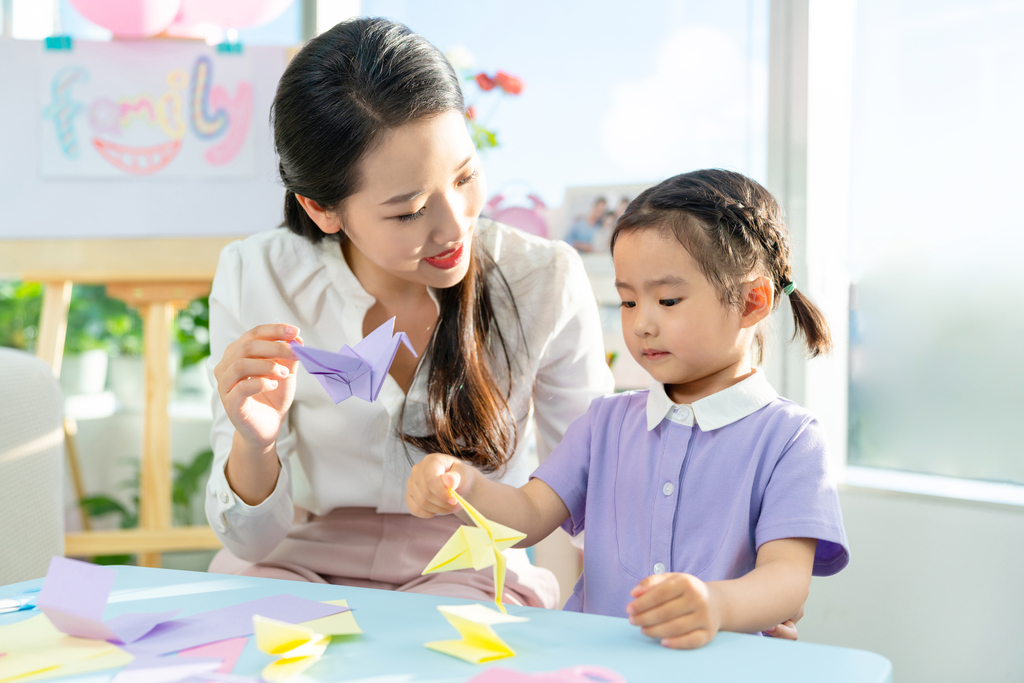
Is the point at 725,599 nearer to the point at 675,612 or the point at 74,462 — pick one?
the point at 675,612

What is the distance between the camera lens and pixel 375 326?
115 cm

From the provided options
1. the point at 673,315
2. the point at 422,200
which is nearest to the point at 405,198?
the point at 422,200

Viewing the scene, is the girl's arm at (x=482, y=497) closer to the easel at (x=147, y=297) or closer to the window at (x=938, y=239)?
the window at (x=938, y=239)

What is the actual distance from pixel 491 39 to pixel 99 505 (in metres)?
1.73

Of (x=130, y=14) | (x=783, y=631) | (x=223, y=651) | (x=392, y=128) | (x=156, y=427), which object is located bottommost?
(x=156, y=427)

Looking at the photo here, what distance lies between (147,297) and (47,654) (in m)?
1.49

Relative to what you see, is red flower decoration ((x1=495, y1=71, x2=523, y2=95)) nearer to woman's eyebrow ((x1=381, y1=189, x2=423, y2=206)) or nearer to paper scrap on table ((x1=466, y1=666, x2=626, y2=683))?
woman's eyebrow ((x1=381, y1=189, x2=423, y2=206))

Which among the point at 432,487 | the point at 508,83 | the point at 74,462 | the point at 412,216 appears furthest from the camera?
the point at 74,462

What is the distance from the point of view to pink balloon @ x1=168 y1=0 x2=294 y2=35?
1925 millimetres

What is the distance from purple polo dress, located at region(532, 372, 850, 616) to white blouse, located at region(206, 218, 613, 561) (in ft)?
0.72

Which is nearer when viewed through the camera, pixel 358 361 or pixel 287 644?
pixel 287 644

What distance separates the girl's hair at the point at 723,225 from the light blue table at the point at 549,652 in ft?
1.25

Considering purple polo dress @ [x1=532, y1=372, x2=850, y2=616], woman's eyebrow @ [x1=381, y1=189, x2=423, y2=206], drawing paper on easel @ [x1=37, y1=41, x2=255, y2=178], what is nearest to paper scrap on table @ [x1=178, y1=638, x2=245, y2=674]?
purple polo dress @ [x1=532, y1=372, x2=850, y2=616]

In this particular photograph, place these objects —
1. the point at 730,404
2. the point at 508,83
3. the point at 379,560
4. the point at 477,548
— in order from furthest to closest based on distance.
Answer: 1. the point at 508,83
2. the point at 379,560
3. the point at 730,404
4. the point at 477,548
